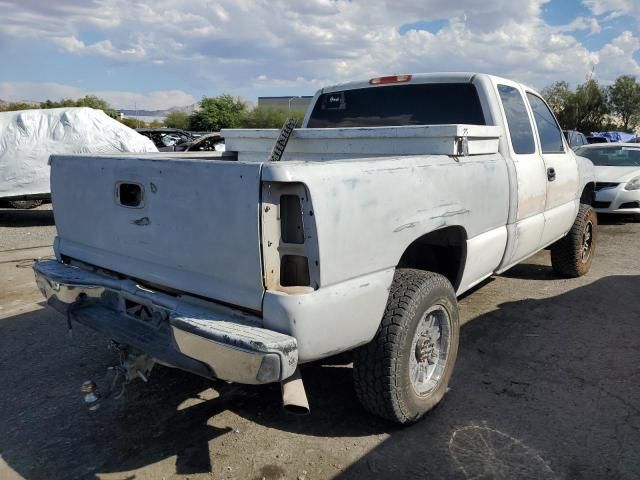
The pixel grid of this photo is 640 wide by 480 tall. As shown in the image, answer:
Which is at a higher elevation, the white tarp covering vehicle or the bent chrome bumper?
the white tarp covering vehicle

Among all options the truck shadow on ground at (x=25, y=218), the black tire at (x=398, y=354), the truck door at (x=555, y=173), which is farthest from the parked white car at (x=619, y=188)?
the truck shadow on ground at (x=25, y=218)

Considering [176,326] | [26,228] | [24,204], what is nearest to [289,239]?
[176,326]

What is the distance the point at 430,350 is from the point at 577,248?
352 cm

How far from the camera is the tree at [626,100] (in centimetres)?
4712

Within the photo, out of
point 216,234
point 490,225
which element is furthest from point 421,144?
point 216,234

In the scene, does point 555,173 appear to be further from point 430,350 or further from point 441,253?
point 430,350

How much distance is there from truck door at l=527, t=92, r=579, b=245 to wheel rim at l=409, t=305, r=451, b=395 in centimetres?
203

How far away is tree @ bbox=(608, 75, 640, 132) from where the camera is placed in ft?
155

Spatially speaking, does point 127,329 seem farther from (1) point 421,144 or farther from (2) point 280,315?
(1) point 421,144

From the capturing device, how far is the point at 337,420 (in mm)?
3184

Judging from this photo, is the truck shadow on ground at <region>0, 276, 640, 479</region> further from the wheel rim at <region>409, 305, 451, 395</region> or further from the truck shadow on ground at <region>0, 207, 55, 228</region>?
the truck shadow on ground at <region>0, 207, 55, 228</region>

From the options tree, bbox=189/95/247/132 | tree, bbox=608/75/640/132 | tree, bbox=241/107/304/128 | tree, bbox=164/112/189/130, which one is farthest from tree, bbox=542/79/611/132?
tree, bbox=164/112/189/130

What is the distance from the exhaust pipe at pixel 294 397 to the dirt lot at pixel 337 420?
506 mm

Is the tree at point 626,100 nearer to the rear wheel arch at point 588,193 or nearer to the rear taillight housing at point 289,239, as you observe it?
the rear wheel arch at point 588,193
